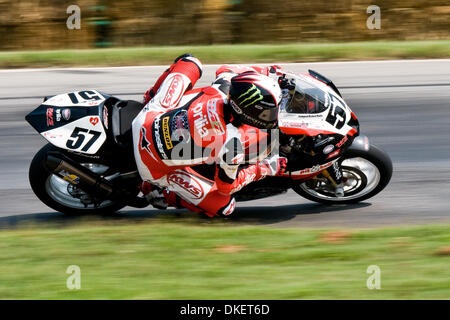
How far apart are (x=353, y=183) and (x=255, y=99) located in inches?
65.4

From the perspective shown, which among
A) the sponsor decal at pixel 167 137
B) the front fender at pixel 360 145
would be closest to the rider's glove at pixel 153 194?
the sponsor decal at pixel 167 137

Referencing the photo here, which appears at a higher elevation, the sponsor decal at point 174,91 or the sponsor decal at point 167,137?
the sponsor decal at point 174,91

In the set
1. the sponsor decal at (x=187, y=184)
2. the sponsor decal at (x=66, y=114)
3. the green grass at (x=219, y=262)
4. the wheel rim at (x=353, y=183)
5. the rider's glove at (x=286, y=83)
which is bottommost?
the green grass at (x=219, y=262)

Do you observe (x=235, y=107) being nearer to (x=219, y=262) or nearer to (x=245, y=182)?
(x=245, y=182)

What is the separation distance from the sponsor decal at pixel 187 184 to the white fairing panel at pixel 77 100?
94 centimetres

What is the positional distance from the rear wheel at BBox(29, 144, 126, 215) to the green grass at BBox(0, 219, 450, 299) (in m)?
0.37

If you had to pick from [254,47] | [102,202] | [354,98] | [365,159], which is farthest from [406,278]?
[254,47]

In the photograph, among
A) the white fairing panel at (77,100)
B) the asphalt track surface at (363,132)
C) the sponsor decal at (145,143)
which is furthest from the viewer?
the asphalt track surface at (363,132)

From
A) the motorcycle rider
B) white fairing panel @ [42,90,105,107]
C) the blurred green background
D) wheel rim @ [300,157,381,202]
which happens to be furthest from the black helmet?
the blurred green background

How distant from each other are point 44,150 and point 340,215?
266 cm

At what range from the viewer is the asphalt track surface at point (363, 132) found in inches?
261

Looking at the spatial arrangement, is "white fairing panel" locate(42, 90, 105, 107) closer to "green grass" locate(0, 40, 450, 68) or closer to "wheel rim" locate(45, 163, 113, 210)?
"wheel rim" locate(45, 163, 113, 210)

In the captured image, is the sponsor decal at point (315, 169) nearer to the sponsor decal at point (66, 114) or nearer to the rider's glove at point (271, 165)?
the rider's glove at point (271, 165)

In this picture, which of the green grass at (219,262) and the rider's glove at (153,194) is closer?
the green grass at (219,262)
